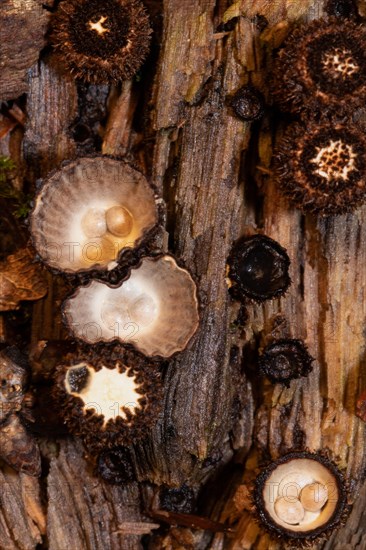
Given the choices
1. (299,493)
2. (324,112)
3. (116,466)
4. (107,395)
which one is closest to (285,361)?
(299,493)

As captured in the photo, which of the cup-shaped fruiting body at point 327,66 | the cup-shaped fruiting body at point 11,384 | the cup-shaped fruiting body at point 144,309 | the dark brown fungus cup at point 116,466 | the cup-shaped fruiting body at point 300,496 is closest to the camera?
the cup-shaped fruiting body at point 327,66

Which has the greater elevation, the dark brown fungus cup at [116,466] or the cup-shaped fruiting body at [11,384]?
the cup-shaped fruiting body at [11,384]

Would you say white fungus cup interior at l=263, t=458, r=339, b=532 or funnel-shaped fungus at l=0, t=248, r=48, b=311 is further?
funnel-shaped fungus at l=0, t=248, r=48, b=311

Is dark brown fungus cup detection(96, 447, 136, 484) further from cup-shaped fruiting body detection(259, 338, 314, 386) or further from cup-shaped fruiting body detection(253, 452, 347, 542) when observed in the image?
cup-shaped fruiting body detection(259, 338, 314, 386)

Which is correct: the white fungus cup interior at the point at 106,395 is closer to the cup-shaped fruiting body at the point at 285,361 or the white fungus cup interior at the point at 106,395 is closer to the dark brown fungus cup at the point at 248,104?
the cup-shaped fruiting body at the point at 285,361

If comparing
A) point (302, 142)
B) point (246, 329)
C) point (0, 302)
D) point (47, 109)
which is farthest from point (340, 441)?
point (47, 109)

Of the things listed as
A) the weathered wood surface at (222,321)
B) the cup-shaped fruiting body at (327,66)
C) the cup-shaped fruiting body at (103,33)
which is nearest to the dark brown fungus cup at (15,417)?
the weathered wood surface at (222,321)

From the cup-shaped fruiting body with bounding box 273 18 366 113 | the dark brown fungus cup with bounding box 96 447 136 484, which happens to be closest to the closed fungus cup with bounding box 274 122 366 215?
the cup-shaped fruiting body with bounding box 273 18 366 113

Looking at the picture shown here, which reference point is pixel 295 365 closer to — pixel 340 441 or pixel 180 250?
pixel 340 441
